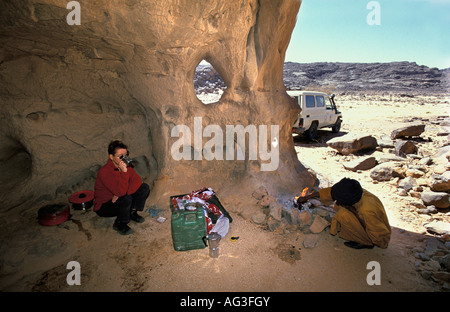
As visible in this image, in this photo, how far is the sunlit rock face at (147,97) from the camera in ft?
11.2

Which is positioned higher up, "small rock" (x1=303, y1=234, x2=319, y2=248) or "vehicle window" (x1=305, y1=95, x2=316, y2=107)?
"vehicle window" (x1=305, y1=95, x2=316, y2=107)

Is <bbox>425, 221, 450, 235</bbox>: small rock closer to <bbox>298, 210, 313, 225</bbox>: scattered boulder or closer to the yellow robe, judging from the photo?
the yellow robe

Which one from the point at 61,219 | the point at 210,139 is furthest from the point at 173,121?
the point at 61,219

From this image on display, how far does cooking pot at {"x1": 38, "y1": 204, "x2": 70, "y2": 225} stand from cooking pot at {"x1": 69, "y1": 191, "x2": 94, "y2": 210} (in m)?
0.21

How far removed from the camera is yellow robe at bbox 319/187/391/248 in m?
3.11

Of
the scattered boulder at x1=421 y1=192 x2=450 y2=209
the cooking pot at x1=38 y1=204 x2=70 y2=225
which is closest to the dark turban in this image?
the scattered boulder at x1=421 y1=192 x2=450 y2=209

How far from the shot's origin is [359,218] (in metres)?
3.19

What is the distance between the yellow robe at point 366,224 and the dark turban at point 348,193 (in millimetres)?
138

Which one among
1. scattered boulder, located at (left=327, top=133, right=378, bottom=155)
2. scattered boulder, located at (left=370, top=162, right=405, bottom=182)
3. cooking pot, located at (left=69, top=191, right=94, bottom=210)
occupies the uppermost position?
scattered boulder, located at (left=327, top=133, right=378, bottom=155)

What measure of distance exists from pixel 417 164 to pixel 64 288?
315 inches

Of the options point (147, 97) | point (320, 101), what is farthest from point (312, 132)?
point (147, 97)
